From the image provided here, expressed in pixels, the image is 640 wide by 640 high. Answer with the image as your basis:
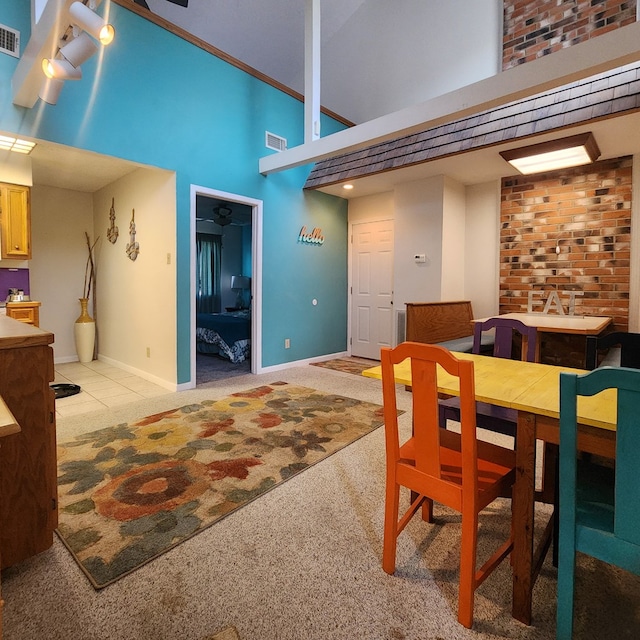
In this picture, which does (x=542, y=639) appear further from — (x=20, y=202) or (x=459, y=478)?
(x=20, y=202)

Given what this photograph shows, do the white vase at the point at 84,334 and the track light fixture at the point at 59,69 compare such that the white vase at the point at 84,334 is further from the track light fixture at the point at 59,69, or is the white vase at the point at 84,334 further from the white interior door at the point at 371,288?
the white interior door at the point at 371,288

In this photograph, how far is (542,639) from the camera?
49.0 inches

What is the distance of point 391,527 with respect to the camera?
151 centimetres

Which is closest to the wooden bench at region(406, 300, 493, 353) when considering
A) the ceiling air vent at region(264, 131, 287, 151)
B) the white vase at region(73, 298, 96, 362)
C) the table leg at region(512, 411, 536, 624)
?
the table leg at region(512, 411, 536, 624)

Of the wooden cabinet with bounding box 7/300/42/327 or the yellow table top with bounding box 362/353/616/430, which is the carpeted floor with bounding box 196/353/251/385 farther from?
the yellow table top with bounding box 362/353/616/430

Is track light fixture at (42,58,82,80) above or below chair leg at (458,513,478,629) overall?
above

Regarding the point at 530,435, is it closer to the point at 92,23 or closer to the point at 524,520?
the point at 524,520

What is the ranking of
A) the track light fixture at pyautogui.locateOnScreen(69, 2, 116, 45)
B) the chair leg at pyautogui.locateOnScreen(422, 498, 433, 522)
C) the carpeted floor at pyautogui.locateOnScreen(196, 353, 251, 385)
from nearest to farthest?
1. the chair leg at pyautogui.locateOnScreen(422, 498, 433, 522)
2. the track light fixture at pyautogui.locateOnScreen(69, 2, 116, 45)
3. the carpeted floor at pyautogui.locateOnScreen(196, 353, 251, 385)

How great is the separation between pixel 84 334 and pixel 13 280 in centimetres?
123

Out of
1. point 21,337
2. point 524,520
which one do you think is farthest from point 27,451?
point 524,520

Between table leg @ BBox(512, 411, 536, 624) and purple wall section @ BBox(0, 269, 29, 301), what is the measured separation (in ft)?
18.4

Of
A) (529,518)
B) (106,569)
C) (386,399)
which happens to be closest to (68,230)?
(106,569)

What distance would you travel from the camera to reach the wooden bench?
4.08m

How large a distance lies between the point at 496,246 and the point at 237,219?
595 cm
